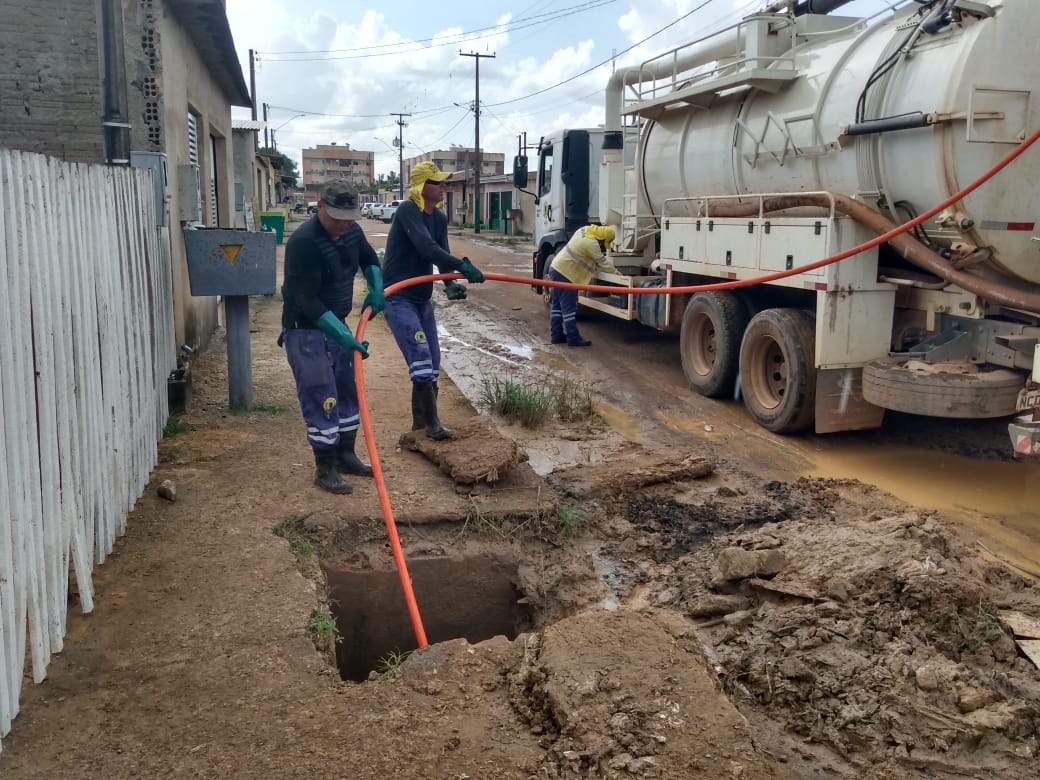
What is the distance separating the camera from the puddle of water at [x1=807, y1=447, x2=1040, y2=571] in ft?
17.1

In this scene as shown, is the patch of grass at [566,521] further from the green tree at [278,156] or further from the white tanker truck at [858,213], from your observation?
the green tree at [278,156]

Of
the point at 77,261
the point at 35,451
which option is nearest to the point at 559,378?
the point at 77,261

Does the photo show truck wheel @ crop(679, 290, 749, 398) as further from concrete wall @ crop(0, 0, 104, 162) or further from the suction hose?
concrete wall @ crop(0, 0, 104, 162)

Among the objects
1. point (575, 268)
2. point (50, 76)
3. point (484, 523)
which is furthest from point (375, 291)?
point (575, 268)

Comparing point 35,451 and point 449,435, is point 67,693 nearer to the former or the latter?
point 35,451

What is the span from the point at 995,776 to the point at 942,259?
158 inches

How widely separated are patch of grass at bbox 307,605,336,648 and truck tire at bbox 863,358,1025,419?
13.7 feet

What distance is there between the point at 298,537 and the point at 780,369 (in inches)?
181

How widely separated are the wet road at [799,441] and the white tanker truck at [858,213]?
0.33 m

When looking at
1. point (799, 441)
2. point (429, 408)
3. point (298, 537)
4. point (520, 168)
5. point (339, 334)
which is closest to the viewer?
point (298, 537)

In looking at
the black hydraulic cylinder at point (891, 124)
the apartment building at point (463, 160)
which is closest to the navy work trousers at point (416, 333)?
the black hydraulic cylinder at point (891, 124)

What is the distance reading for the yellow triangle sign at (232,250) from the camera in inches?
281

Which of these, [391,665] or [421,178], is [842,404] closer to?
[421,178]

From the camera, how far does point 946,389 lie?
586 cm
